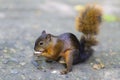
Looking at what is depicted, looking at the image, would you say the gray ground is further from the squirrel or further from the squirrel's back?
the squirrel's back

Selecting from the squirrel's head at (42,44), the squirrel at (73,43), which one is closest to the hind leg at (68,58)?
the squirrel at (73,43)

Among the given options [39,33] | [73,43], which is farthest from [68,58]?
[39,33]

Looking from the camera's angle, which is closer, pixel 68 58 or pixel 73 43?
pixel 68 58

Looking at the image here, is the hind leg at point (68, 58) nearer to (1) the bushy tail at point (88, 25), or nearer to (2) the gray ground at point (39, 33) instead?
(2) the gray ground at point (39, 33)

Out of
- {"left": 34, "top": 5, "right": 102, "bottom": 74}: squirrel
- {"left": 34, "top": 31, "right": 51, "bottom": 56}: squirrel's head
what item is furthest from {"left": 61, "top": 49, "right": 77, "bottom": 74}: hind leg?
{"left": 34, "top": 31, "right": 51, "bottom": 56}: squirrel's head

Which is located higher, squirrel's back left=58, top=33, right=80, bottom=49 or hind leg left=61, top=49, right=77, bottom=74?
squirrel's back left=58, top=33, right=80, bottom=49

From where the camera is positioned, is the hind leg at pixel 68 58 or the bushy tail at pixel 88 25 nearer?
the hind leg at pixel 68 58

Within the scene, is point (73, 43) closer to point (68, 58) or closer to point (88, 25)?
point (68, 58)
